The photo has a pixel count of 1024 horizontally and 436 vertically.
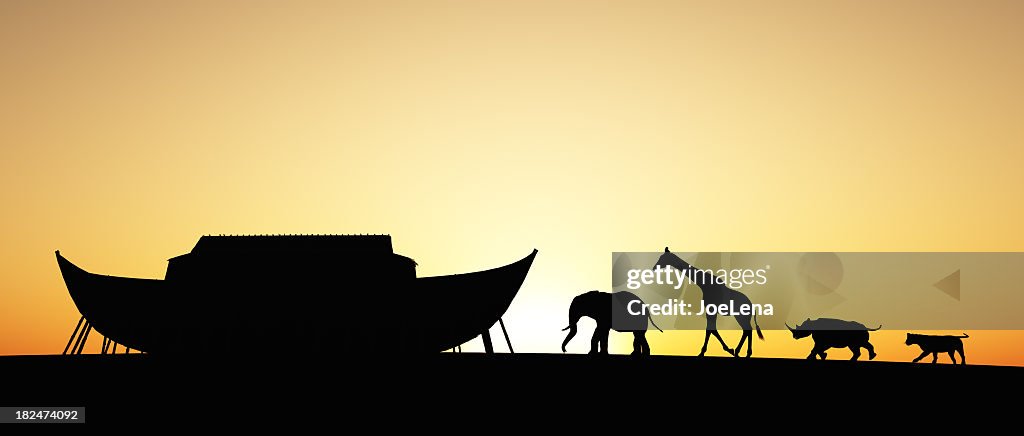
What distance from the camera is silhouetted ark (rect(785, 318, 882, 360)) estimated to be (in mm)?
19125

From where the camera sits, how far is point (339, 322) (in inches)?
758

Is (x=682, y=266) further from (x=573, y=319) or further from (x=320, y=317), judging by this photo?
(x=320, y=317)

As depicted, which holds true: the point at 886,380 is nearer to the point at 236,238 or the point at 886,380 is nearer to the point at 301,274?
the point at 301,274

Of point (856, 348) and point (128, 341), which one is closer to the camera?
point (856, 348)

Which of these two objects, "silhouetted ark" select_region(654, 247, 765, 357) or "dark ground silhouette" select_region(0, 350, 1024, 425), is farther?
"silhouetted ark" select_region(654, 247, 765, 357)

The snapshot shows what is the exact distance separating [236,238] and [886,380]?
12.6 metres

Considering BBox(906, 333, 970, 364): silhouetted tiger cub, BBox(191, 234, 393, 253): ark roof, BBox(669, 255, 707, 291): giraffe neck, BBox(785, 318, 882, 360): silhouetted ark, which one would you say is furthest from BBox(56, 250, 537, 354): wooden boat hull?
BBox(906, 333, 970, 364): silhouetted tiger cub

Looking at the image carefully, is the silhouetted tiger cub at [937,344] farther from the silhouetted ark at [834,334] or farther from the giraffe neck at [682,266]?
the giraffe neck at [682,266]

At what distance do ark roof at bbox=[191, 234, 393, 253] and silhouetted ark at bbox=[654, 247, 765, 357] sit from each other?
18.8 feet

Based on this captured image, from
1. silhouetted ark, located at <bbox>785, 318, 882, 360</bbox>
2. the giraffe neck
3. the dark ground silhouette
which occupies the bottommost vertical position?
the dark ground silhouette

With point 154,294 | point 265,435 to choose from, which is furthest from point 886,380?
point 154,294

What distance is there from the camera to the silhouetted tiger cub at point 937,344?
757 inches

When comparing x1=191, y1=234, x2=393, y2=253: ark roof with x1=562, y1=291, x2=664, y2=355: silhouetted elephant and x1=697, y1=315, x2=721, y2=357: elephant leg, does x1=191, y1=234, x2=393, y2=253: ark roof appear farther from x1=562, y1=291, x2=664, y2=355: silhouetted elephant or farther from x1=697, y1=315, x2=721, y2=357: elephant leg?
x1=697, y1=315, x2=721, y2=357: elephant leg

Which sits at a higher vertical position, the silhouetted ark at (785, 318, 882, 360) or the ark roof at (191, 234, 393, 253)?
the ark roof at (191, 234, 393, 253)
